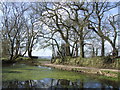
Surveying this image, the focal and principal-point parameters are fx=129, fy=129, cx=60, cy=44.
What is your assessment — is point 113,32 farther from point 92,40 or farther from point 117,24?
point 92,40

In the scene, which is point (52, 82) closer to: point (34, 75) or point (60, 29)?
point (34, 75)

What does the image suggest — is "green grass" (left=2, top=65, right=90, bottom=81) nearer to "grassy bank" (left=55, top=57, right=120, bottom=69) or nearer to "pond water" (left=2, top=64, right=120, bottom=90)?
"pond water" (left=2, top=64, right=120, bottom=90)

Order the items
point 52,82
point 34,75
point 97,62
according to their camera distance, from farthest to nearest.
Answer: point 97,62 → point 34,75 → point 52,82

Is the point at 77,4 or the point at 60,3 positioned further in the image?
the point at 60,3

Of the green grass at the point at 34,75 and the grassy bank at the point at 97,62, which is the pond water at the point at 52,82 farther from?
the grassy bank at the point at 97,62

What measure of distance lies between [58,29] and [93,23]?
589 centimetres

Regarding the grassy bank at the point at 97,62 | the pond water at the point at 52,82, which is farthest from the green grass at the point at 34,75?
the grassy bank at the point at 97,62

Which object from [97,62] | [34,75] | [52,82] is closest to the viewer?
[52,82]

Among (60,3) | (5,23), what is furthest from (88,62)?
(5,23)

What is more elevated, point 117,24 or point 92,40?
point 117,24

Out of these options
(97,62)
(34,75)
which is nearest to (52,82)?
(34,75)

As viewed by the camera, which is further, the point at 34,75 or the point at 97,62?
the point at 97,62

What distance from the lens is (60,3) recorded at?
1543 centimetres

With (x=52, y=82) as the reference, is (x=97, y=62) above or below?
above
